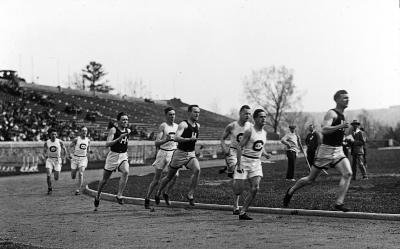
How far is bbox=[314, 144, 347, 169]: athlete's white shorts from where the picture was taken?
431 inches

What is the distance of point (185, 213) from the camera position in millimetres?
12047

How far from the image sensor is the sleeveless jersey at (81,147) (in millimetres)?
18312

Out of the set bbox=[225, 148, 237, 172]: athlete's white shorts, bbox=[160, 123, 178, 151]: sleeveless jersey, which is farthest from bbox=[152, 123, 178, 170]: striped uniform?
bbox=[225, 148, 237, 172]: athlete's white shorts

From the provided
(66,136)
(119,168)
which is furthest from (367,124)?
(119,168)

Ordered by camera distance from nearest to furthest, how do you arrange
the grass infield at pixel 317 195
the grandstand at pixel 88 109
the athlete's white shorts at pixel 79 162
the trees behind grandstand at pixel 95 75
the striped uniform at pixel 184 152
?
the grass infield at pixel 317 195
the striped uniform at pixel 184 152
the athlete's white shorts at pixel 79 162
the grandstand at pixel 88 109
the trees behind grandstand at pixel 95 75

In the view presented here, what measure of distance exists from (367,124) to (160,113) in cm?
8897

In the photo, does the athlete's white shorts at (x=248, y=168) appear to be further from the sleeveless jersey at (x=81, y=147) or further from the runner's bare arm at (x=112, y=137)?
the sleeveless jersey at (x=81, y=147)

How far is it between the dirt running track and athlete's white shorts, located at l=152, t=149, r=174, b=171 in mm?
1029

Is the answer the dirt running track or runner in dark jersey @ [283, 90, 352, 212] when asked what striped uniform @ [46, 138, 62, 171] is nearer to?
the dirt running track

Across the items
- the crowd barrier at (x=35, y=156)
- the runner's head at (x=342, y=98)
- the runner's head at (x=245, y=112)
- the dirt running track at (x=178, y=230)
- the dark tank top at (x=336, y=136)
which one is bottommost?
the dirt running track at (x=178, y=230)

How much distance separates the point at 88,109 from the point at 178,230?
48.6 meters

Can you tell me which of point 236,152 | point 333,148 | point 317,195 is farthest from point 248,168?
point 317,195

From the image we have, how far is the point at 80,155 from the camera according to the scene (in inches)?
717

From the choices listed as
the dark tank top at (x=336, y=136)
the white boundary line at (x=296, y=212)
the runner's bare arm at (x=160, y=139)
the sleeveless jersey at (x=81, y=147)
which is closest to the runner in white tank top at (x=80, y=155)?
the sleeveless jersey at (x=81, y=147)
